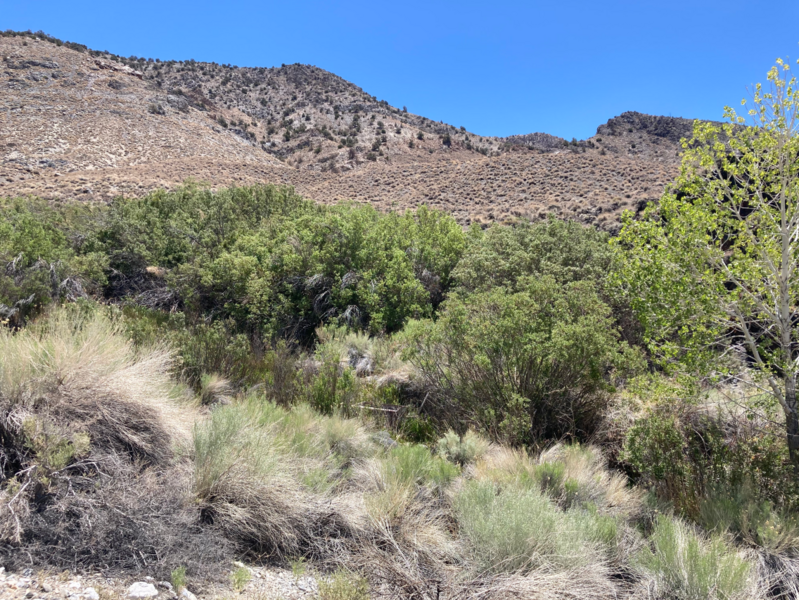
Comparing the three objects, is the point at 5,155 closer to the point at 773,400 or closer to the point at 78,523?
the point at 78,523

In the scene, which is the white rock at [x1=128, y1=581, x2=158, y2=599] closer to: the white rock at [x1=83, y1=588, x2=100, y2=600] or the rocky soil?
the rocky soil

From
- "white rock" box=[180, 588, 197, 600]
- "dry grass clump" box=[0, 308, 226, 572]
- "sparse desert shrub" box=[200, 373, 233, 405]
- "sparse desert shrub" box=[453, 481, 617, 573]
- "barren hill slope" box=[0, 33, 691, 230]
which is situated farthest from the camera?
"barren hill slope" box=[0, 33, 691, 230]

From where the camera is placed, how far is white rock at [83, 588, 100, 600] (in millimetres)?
3057

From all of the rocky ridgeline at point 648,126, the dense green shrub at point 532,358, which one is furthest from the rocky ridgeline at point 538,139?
the dense green shrub at point 532,358

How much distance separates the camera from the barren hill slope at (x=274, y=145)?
97.3 ft

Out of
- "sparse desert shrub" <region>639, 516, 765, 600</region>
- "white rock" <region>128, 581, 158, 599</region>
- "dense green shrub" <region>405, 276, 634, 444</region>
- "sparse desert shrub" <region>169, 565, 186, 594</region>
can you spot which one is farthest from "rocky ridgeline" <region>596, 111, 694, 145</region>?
"white rock" <region>128, 581, 158, 599</region>

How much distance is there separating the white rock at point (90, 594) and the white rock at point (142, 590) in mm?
188

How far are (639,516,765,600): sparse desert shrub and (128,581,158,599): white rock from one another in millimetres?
3657

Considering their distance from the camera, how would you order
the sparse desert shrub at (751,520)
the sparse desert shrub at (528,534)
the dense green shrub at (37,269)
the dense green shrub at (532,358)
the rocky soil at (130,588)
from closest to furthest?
the rocky soil at (130,588), the sparse desert shrub at (528,534), the sparse desert shrub at (751,520), the dense green shrub at (532,358), the dense green shrub at (37,269)

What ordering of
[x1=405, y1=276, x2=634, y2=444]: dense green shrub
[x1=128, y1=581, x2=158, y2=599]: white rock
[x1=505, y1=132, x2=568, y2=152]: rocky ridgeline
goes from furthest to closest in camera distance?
[x1=505, y1=132, x2=568, y2=152]: rocky ridgeline, [x1=405, y1=276, x2=634, y2=444]: dense green shrub, [x1=128, y1=581, x2=158, y2=599]: white rock

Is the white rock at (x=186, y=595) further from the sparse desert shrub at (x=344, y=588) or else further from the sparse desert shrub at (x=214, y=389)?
the sparse desert shrub at (x=214, y=389)

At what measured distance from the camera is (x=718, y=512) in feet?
15.3

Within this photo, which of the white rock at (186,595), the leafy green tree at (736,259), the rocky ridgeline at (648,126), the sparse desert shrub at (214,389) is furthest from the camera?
the rocky ridgeline at (648,126)

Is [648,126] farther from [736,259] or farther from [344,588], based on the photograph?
Result: [344,588]
